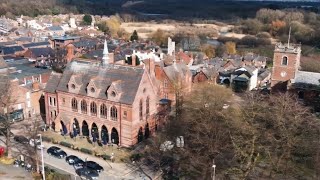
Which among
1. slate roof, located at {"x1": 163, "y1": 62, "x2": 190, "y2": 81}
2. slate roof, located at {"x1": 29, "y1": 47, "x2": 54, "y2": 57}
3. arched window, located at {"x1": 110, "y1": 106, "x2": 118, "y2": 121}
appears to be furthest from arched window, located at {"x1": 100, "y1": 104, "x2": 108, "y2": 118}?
slate roof, located at {"x1": 29, "y1": 47, "x2": 54, "y2": 57}

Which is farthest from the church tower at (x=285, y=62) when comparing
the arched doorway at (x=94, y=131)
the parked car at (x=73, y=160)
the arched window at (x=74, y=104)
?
the parked car at (x=73, y=160)

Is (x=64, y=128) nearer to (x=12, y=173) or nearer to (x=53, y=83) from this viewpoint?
(x=53, y=83)

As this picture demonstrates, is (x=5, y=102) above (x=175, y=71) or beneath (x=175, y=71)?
beneath

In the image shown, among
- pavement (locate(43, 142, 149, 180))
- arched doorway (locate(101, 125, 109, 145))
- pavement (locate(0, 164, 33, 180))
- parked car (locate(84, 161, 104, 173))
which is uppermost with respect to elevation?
arched doorway (locate(101, 125, 109, 145))

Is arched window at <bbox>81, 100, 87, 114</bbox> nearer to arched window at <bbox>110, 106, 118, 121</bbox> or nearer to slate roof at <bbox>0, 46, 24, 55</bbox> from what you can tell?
arched window at <bbox>110, 106, 118, 121</bbox>

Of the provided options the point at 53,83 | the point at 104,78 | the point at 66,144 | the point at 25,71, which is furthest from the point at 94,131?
the point at 25,71

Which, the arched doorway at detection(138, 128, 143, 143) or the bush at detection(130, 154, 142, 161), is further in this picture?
the arched doorway at detection(138, 128, 143, 143)

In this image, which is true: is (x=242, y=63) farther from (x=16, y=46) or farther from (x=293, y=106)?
(x=16, y=46)
